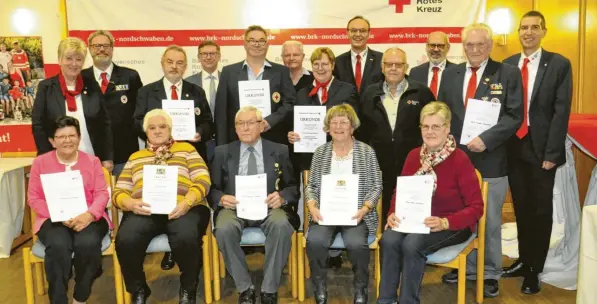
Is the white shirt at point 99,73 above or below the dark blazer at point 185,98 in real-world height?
above

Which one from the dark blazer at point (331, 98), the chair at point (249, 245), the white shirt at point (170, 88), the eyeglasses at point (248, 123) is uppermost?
the white shirt at point (170, 88)

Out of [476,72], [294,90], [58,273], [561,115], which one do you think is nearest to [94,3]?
[294,90]

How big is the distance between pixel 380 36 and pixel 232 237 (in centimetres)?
345

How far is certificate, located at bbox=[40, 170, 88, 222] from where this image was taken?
344cm

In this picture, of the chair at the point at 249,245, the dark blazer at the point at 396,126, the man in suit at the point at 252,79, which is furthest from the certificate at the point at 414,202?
the man in suit at the point at 252,79

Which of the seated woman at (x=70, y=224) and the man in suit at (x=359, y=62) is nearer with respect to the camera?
the seated woman at (x=70, y=224)

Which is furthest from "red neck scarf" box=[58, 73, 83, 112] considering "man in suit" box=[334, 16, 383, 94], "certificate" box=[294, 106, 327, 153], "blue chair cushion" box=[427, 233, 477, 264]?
"blue chair cushion" box=[427, 233, 477, 264]

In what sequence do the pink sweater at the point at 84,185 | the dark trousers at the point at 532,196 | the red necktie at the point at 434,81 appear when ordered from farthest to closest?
the red necktie at the point at 434,81 < the dark trousers at the point at 532,196 < the pink sweater at the point at 84,185

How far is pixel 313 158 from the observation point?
146 inches

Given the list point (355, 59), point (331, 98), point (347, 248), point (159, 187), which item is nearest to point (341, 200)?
point (347, 248)

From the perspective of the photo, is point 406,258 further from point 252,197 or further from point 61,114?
point 61,114

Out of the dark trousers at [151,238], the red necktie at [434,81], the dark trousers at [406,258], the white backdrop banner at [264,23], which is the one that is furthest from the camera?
the white backdrop banner at [264,23]

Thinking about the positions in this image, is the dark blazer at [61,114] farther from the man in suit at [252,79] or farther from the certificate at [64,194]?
the man in suit at [252,79]

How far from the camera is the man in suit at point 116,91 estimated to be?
13.9 ft
